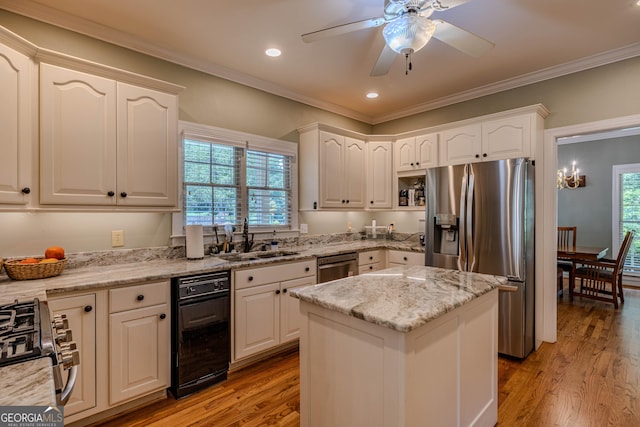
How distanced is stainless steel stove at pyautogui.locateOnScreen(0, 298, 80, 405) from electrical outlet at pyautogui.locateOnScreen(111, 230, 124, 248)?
3.59 feet

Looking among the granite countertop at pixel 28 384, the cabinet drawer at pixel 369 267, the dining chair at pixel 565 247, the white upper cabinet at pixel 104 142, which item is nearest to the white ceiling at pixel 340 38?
the white upper cabinet at pixel 104 142

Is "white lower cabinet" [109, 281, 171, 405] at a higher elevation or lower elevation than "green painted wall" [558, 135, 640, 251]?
lower

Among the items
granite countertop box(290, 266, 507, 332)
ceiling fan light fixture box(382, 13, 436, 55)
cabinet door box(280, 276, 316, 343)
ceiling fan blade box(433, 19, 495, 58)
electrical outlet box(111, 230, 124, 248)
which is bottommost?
cabinet door box(280, 276, 316, 343)

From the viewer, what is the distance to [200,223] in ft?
9.88

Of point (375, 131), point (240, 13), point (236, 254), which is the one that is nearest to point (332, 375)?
point (236, 254)

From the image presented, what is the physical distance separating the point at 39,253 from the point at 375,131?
4.15 meters

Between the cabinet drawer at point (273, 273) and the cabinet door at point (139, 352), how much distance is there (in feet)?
1.96

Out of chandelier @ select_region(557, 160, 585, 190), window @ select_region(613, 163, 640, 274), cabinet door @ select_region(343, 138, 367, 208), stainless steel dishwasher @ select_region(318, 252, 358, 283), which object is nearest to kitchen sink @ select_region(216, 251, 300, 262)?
stainless steel dishwasher @ select_region(318, 252, 358, 283)

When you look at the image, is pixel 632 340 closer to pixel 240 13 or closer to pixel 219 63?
pixel 240 13

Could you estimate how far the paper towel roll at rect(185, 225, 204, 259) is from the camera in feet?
8.96

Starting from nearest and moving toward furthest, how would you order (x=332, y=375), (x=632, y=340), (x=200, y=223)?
1. (x=332, y=375)
2. (x=200, y=223)
3. (x=632, y=340)

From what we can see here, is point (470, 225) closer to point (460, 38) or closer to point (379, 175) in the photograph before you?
point (379, 175)

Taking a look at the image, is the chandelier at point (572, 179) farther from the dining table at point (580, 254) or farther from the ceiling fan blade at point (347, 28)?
the ceiling fan blade at point (347, 28)

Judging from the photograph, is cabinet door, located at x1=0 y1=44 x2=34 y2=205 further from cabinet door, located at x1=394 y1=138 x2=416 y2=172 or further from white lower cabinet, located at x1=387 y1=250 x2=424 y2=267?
cabinet door, located at x1=394 y1=138 x2=416 y2=172
